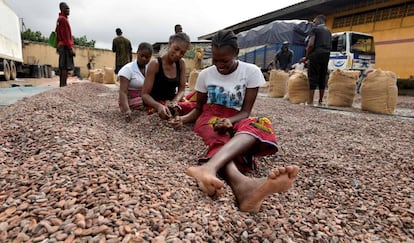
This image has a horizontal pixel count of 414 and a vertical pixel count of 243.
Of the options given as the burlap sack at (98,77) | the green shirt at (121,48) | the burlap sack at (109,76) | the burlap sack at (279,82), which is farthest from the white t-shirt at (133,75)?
the burlap sack at (98,77)

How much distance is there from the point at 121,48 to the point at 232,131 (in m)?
4.99

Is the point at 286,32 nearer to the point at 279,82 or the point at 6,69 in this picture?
the point at 279,82

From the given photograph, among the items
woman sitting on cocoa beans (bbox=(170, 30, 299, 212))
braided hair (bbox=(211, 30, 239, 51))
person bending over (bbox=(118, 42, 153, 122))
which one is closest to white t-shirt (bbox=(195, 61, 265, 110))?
woman sitting on cocoa beans (bbox=(170, 30, 299, 212))

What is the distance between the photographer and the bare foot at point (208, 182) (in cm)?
99

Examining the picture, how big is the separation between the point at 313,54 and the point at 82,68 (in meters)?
14.1

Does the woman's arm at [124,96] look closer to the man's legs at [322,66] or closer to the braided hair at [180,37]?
the braided hair at [180,37]

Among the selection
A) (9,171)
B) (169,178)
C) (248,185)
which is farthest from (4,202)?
(248,185)

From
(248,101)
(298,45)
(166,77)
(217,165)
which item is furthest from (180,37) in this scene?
(298,45)

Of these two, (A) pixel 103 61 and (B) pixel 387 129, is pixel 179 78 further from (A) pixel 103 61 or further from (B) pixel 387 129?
(A) pixel 103 61

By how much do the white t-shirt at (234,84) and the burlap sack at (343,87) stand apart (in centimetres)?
295

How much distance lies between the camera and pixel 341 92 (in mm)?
4188

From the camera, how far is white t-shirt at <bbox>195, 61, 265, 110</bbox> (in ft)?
5.74

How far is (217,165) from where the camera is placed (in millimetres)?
1113

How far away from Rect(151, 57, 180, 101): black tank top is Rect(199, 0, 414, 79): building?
736cm
